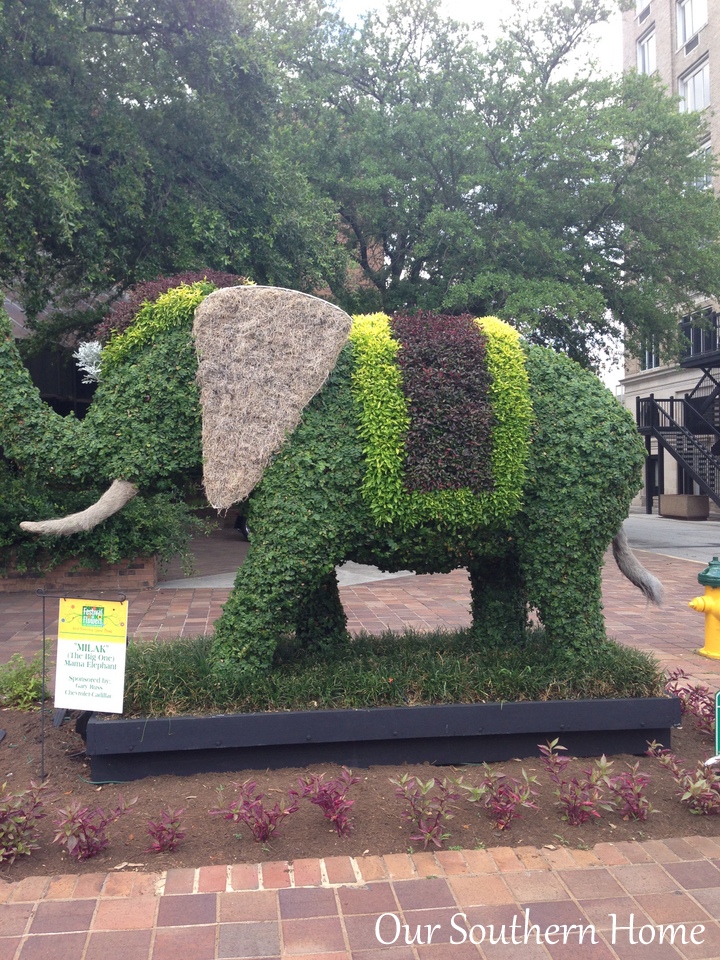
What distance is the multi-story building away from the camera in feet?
63.6

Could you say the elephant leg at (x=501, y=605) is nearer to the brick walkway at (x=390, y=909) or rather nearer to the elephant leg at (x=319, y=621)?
the elephant leg at (x=319, y=621)

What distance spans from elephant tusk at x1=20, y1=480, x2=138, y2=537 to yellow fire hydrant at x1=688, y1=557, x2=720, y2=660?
187 inches

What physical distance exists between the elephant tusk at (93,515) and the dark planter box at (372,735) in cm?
94

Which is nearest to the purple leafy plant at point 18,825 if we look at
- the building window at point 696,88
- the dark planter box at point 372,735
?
the dark planter box at point 372,735

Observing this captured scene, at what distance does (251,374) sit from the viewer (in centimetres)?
398

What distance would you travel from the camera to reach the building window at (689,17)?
25.5m

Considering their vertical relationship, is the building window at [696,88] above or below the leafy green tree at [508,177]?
above

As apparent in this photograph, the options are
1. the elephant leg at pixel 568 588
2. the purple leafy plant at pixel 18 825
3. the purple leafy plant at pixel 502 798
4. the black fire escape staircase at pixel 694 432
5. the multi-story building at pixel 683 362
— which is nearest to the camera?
the purple leafy plant at pixel 18 825

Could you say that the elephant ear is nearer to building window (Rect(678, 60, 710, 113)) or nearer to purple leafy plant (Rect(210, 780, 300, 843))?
purple leafy plant (Rect(210, 780, 300, 843))

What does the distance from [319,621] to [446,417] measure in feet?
5.33

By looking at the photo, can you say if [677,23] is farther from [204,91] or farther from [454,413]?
[454,413]

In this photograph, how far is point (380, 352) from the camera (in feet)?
13.4

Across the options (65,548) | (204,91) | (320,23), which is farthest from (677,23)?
(65,548)

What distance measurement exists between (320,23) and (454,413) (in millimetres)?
14662
